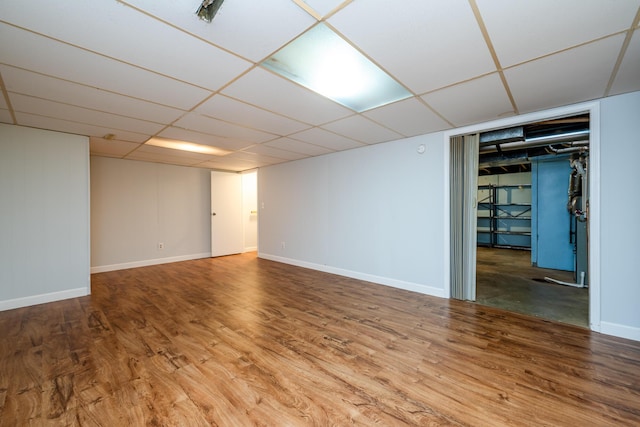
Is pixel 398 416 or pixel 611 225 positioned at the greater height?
pixel 611 225

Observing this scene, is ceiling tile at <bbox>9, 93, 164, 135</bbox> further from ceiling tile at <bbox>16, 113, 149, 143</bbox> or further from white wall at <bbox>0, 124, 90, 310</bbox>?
white wall at <bbox>0, 124, 90, 310</bbox>

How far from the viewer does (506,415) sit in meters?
1.54

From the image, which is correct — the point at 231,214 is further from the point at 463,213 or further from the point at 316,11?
the point at 316,11

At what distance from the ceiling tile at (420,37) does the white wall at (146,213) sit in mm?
5749

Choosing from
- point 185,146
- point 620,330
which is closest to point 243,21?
point 185,146

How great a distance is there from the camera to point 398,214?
406cm

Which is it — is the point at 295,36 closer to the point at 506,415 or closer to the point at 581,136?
the point at 506,415

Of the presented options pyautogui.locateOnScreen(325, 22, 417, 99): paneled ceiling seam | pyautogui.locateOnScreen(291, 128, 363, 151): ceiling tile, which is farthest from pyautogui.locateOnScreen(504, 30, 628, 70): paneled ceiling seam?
pyautogui.locateOnScreen(291, 128, 363, 151): ceiling tile

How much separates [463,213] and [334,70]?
8.38ft

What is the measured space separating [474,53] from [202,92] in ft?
7.51

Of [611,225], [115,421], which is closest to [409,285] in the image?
[611,225]

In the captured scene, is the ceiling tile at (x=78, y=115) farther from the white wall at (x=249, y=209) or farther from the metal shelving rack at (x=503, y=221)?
the metal shelving rack at (x=503, y=221)

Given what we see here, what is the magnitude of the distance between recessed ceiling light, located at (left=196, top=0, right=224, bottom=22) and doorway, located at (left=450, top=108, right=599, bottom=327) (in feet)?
11.4

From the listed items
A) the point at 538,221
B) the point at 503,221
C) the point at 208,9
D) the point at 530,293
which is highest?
the point at 208,9
